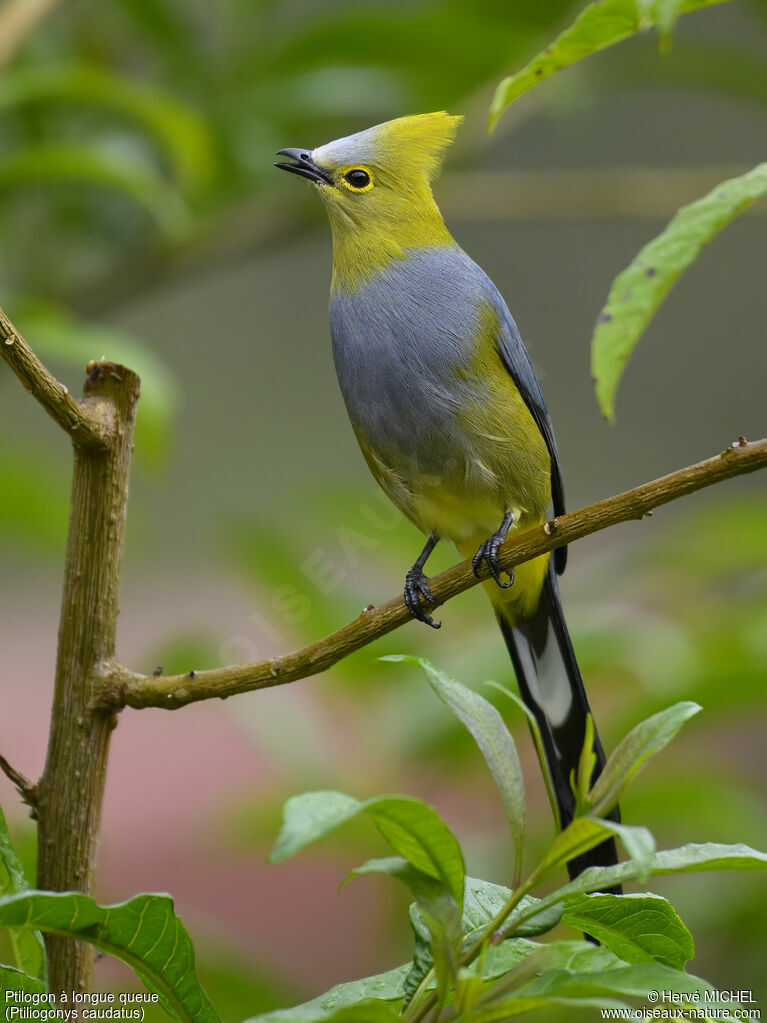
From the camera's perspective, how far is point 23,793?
963 millimetres

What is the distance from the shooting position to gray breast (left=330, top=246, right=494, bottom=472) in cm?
137

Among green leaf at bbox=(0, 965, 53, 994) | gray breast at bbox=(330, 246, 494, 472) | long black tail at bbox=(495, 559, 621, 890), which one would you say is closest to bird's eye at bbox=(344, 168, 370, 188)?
gray breast at bbox=(330, 246, 494, 472)

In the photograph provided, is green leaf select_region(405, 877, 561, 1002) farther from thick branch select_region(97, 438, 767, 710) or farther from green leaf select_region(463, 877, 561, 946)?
thick branch select_region(97, 438, 767, 710)

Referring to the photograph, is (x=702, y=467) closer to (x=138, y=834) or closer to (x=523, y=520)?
(x=523, y=520)

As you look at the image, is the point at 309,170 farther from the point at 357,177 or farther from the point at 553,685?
the point at 553,685

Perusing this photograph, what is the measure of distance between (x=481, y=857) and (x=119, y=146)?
1.57m


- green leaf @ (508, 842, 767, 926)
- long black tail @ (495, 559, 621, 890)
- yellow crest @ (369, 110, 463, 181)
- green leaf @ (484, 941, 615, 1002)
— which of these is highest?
yellow crest @ (369, 110, 463, 181)

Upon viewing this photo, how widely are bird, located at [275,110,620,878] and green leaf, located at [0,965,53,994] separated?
608 mm

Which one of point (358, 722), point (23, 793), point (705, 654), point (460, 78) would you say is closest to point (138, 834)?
point (358, 722)

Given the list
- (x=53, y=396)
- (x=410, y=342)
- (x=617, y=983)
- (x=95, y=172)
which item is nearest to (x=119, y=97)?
(x=95, y=172)

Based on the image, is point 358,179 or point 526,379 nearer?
point 358,179

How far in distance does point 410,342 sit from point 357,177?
22 centimetres

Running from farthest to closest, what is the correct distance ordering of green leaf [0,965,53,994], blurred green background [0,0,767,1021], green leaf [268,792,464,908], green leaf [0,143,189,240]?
blurred green background [0,0,767,1021], green leaf [0,143,189,240], green leaf [0,965,53,994], green leaf [268,792,464,908]

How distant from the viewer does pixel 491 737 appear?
84 centimetres
